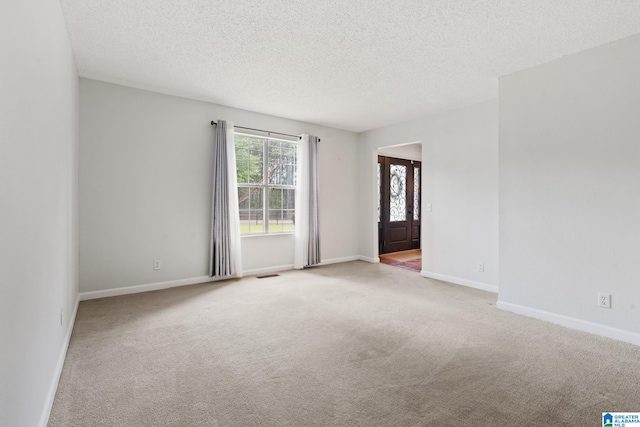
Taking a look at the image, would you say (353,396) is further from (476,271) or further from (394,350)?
(476,271)

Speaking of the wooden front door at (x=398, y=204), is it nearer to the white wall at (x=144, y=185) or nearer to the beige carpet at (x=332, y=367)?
the white wall at (x=144, y=185)

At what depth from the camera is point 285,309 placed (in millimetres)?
3420

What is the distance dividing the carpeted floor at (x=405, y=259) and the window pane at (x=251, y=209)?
2.71 meters

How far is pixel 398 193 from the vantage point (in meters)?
7.25

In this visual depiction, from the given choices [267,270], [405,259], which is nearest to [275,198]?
[267,270]

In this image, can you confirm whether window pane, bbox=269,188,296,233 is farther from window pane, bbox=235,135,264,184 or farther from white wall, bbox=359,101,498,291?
white wall, bbox=359,101,498,291

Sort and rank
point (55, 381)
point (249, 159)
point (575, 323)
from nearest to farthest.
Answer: point (55, 381) → point (575, 323) → point (249, 159)

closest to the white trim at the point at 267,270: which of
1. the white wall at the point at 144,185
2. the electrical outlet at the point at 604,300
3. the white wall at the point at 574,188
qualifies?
the white wall at the point at 144,185

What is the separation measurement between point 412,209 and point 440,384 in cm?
591

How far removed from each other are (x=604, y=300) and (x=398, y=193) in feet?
15.5

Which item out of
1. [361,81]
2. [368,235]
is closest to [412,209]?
[368,235]

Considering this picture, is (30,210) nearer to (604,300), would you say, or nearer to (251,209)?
(251,209)

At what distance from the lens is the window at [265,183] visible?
4.93m

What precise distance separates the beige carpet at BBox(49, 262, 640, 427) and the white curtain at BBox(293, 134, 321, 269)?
1833 millimetres
